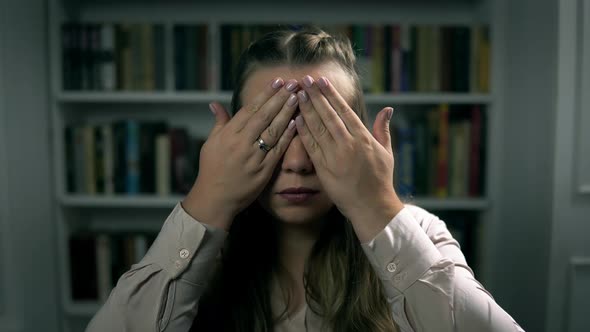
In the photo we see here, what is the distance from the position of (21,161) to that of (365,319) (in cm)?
149

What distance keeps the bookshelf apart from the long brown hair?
3.23 ft

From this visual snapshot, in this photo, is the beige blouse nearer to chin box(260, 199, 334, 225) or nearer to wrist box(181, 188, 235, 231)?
wrist box(181, 188, 235, 231)

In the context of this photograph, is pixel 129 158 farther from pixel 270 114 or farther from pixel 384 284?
pixel 384 284

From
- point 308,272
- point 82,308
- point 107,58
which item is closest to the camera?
point 308,272

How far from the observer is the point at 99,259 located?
79.0 inches

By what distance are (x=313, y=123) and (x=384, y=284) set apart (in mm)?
287

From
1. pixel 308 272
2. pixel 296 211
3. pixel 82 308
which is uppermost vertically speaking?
pixel 296 211

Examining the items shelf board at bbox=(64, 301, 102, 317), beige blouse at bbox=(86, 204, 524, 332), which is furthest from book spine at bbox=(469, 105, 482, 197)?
shelf board at bbox=(64, 301, 102, 317)

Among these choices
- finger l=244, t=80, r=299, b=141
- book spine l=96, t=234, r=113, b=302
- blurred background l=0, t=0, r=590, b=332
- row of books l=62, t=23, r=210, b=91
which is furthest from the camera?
book spine l=96, t=234, r=113, b=302

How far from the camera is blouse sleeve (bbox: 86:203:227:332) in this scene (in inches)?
30.2

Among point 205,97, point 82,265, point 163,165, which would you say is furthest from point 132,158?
point 82,265

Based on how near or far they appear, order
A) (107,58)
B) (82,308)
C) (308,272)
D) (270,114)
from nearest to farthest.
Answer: (270,114) → (308,272) → (107,58) → (82,308)

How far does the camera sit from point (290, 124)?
0.83 meters

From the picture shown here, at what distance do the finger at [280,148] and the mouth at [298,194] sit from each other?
58mm
